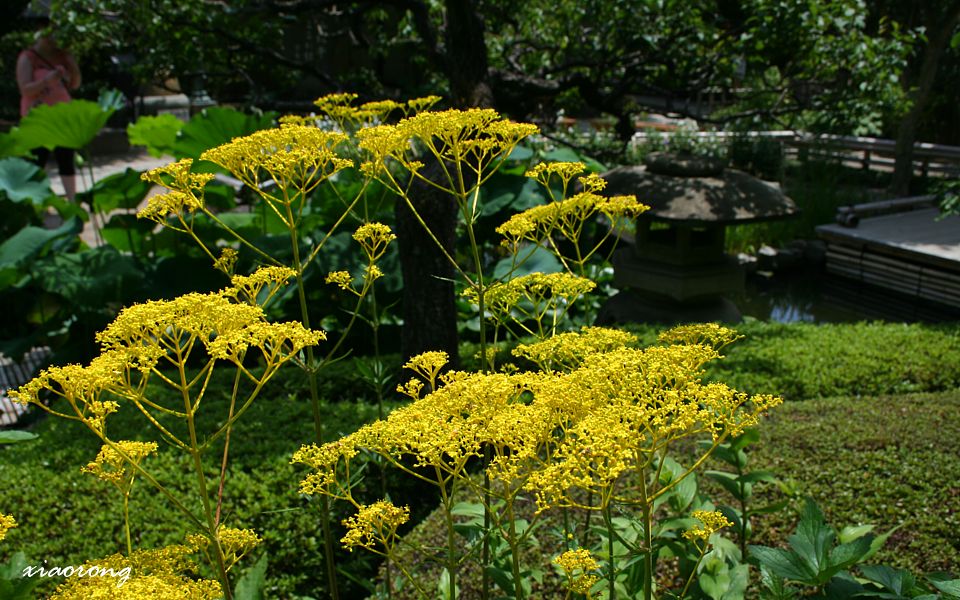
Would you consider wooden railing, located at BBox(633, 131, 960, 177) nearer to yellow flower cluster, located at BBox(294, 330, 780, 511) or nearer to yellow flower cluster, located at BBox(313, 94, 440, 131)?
yellow flower cluster, located at BBox(313, 94, 440, 131)

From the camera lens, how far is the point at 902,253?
8.67 meters

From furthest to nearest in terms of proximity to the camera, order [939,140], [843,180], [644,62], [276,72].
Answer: [939,140]
[843,180]
[276,72]
[644,62]

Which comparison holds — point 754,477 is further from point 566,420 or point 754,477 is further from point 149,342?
point 149,342

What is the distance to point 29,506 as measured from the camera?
10.3ft

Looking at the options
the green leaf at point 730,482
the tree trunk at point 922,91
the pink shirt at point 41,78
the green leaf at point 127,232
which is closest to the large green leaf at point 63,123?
the green leaf at point 127,232

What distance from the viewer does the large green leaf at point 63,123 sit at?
5992 millimetres

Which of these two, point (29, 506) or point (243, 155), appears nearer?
point (243, 155)

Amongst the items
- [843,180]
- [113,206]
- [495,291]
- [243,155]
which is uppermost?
[243,155]

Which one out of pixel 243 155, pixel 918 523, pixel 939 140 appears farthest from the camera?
pixel 939 140

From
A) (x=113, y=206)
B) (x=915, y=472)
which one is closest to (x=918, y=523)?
(x=915, y=472)

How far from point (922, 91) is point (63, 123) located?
9.68 meters

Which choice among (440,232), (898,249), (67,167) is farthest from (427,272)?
(898,249)

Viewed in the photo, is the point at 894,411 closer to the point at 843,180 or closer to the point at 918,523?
the point at 918,523

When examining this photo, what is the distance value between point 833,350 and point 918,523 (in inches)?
81.6
